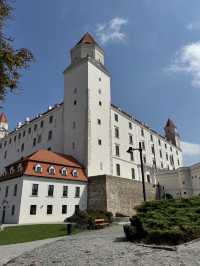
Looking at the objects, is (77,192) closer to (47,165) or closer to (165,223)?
(47,165)

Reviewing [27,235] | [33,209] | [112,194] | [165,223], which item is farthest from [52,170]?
[165,223]

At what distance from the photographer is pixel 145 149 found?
181 feet

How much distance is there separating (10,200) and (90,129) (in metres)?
16.9

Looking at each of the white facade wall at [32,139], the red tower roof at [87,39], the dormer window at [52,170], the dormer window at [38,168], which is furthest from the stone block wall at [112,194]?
the red tower roof at [87,39]

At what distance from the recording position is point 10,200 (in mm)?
Answer: 32031

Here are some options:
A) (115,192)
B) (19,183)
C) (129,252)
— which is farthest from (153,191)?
(129,252)

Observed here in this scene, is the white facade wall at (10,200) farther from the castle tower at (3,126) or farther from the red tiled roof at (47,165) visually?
the castle tower at (3,126)

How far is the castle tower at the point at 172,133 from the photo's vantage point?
73.1m

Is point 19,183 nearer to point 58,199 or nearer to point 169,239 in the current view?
point 58,199

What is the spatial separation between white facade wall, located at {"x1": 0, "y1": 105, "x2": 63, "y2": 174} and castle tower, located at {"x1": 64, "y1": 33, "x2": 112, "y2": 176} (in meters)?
2.85

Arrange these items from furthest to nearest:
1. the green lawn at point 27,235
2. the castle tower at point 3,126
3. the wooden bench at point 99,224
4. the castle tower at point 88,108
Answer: the castle tower at point 3,126, the castle tower at point 88,108, the wooden bench at point 99,224, the green lawn at point 27,235

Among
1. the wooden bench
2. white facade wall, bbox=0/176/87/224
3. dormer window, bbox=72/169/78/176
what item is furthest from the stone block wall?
Result: the wooden bench

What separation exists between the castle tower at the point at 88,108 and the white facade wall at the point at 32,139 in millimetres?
2846

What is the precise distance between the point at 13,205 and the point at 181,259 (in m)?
28.1
